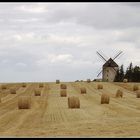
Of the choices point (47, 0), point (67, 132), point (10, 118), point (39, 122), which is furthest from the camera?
point (10, 118)

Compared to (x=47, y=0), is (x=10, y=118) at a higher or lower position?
lower

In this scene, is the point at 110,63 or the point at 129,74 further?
the point at 129,74

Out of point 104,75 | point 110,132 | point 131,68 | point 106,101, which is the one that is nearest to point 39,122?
point 110,132

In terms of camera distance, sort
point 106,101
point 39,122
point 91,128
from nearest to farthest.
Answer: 1. point 91,128
2. point 39,122
3. point 106,101

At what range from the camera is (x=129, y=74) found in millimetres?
113688

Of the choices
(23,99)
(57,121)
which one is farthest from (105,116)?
(23,99)

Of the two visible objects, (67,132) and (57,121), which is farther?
(57,121)

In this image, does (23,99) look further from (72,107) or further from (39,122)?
(39,122)

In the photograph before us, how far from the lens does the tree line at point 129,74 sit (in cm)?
10762

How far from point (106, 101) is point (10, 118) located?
39.0ft

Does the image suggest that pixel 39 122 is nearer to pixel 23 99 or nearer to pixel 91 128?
pixel 91 128

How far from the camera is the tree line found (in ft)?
353

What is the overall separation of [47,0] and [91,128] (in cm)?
1277

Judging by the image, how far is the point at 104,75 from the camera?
10681cm
